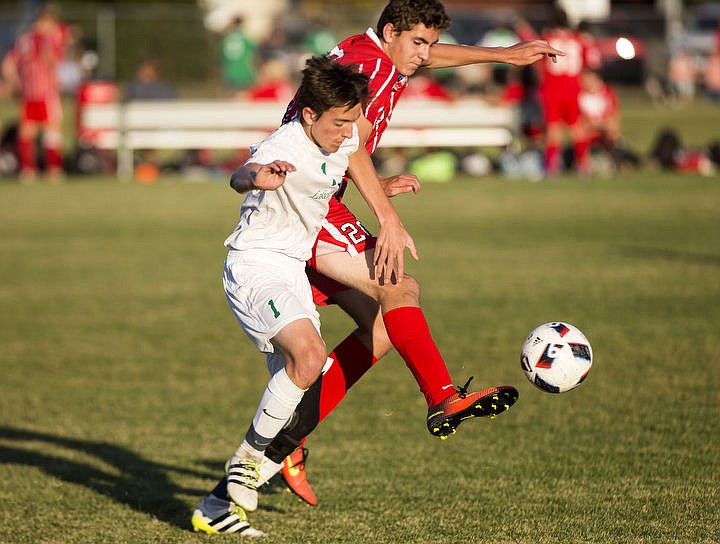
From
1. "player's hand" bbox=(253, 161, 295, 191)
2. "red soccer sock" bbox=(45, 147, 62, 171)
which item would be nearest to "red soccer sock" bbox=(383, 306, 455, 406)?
"player's hand" bbox=(253, 161, 295, 191)

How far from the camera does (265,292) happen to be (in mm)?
4703

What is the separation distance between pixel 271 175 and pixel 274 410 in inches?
40.2

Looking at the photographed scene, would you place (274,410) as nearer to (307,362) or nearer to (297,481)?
(307,362)

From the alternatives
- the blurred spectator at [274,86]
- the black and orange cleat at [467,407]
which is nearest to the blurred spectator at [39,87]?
the blurred spectator at [274,86]

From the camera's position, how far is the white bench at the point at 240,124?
794 inches

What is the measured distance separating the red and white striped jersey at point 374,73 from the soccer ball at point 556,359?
121 cm

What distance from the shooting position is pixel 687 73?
36.3 metres

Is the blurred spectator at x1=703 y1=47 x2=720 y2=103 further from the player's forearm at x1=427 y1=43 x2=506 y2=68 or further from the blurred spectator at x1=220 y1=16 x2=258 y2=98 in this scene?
the player's forearm at x1=427 y1=43 x2=506 y2=68

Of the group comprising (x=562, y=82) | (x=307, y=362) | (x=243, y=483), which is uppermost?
(x=562, y=82)

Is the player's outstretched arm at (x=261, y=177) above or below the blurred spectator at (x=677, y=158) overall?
above

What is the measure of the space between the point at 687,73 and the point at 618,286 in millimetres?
27438

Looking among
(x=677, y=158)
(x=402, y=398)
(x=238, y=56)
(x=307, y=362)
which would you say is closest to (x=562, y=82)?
(x=677, y=158)

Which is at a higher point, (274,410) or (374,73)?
(374,73)

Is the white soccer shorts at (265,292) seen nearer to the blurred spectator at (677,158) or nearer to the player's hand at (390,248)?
the player's hand at (390,248)
